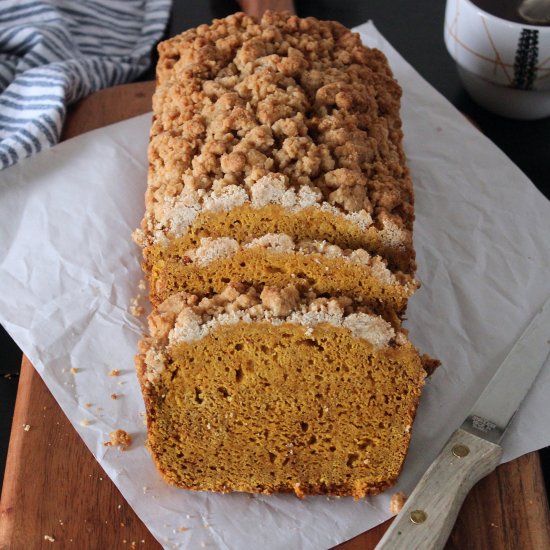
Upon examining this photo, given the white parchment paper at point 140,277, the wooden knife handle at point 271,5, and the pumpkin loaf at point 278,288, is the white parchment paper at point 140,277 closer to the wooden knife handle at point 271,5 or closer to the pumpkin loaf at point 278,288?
the pumpkin loaf at point 278,288

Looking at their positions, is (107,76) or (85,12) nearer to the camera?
(107,76)

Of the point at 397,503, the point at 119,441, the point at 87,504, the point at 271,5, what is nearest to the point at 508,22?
the point at 271,5

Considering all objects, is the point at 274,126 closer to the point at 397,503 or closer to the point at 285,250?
the point at 285,250

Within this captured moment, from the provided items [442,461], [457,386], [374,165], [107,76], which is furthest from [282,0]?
[442,461]

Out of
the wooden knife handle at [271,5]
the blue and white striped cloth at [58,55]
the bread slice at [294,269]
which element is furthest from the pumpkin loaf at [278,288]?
the wooden knife handle at [271,5]

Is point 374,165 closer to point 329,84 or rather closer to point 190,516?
point 329,84
